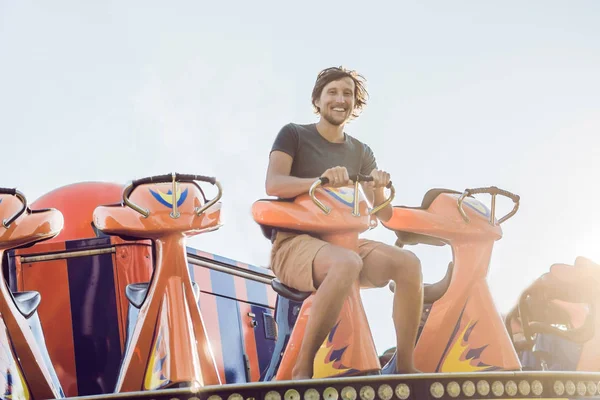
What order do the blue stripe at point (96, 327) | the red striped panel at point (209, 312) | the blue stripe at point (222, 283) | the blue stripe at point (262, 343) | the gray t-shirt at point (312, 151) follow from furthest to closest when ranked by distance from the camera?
the blue stripe at point (262, 343), the blue stripe at point (222, 283), the red striped panel at point (209, 312), the blue stripe at point (96, 327), the gray t-shirt at point (312, 151)

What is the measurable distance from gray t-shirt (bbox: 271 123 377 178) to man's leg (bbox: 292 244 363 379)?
0.49m

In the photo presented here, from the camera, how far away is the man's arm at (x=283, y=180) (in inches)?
140

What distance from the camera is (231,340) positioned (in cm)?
487

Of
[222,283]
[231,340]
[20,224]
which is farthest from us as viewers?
[222,283]

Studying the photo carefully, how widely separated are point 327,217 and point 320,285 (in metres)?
0.30

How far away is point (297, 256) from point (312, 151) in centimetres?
52

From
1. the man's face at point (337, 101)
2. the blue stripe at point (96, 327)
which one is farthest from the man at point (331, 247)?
the blue stripe at point (96, 327)

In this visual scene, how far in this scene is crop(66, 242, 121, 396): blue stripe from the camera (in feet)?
13.9

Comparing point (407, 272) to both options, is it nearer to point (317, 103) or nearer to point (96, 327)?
point (317, 103)

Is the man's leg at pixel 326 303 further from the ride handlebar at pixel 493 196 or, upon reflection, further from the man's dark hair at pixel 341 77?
the man's dark hair at pixel 341 77

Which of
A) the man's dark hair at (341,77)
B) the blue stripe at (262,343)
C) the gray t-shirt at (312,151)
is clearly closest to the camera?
the gray t-shirt at (312,151)

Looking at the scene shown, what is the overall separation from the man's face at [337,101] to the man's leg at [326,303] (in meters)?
0.72

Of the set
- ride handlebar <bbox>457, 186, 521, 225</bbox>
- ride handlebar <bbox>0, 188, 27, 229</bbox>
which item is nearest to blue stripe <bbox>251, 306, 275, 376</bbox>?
ride handlebar <bbox>457, 186, 521, 225</bbox>

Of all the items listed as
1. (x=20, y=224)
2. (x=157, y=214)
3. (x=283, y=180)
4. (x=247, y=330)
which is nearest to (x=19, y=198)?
(x=20, y=224)
